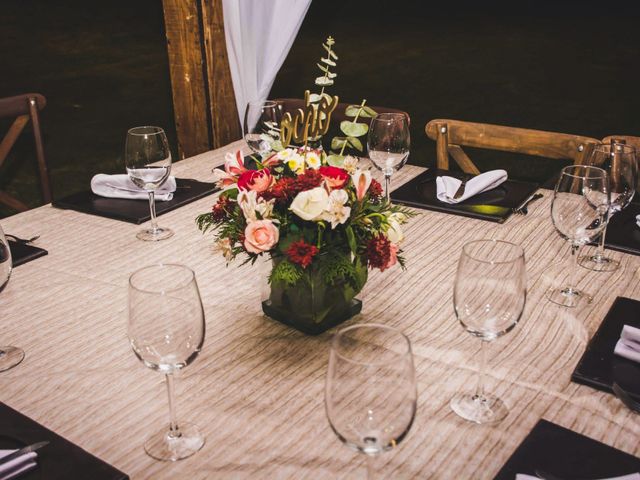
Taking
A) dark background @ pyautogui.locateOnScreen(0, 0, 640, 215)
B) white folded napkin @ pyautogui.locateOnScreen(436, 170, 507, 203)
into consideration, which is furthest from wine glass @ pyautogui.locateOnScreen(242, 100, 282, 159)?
dark background @ pyautogui.locateOnScreen(0, 0, 640, 215)

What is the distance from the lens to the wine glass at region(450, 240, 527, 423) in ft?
2.95

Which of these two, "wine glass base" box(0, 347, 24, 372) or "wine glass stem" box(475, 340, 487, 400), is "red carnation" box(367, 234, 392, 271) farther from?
"wine glass base" box(0, 347, 24, 372)

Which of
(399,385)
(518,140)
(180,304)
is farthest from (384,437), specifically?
(518,140)

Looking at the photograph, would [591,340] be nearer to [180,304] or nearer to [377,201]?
[377,201]

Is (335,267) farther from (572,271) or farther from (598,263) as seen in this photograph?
(598,263)

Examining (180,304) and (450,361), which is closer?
(180,304)

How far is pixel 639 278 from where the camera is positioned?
1385 mm

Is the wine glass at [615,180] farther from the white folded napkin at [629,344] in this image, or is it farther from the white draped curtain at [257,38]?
the white draped curtain at [257,38]

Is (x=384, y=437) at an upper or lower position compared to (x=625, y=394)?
upper

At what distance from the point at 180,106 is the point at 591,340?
2.51 m

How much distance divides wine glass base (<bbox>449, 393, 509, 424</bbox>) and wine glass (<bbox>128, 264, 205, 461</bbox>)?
36 cm

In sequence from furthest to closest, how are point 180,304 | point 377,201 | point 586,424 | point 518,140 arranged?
point 518,140 → point 377,201 → point 586,424 → point 180,304

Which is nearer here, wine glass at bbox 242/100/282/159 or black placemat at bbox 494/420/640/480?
black placemat at bbox 494/420/640/480

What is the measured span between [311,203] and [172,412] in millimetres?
360
